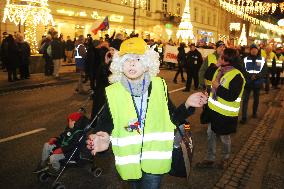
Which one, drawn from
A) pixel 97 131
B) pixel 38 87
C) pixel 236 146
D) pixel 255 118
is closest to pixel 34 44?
pixel 38 87

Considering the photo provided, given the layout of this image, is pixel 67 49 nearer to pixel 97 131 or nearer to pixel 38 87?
pixel 38 87

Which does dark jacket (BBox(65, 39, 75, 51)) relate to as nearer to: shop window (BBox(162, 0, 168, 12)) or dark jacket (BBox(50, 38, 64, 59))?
dark jacket (BBox(50, 38, 64, 59))

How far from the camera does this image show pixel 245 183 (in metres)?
5.45

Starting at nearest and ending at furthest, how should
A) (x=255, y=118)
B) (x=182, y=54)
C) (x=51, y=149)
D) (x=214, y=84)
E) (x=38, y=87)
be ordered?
(x=51, y=149), (x=214, y=84), (x=255, y=118), (x=38, y=87), (x=182, y=54)

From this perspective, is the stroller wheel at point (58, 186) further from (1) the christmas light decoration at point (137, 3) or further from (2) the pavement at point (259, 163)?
(1) the christmas light decoration at point (137, 3)

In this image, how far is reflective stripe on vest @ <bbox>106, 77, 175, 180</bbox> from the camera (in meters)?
2.99

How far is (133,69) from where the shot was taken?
304 cm

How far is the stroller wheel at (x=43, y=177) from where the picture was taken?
16.8 feet

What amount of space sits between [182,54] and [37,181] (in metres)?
14.3

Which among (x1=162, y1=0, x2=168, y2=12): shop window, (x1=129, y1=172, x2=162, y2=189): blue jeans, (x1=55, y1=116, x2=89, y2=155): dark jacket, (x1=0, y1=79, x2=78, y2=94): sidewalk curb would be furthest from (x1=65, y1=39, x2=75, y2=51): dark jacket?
(x1=129, y1=172, x2=162, y2=189): blue jeans

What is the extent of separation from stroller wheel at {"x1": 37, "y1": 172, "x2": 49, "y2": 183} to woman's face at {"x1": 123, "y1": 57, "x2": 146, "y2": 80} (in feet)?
8.90

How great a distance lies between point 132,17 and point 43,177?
3484 cm

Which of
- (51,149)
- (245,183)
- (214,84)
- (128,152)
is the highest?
(214,84)

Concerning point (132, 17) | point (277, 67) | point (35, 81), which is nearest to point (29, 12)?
point (35, 81)
